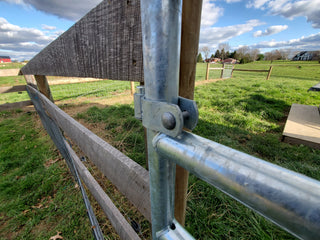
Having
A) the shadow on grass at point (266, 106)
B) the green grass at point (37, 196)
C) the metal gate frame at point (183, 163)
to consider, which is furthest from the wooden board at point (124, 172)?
the shadow on grass at point (266, 106)

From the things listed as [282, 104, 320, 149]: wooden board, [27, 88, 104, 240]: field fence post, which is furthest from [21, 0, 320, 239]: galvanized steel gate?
[282, 104, 320, 149]: wooden board

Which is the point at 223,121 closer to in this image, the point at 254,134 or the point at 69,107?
the point at 254,134

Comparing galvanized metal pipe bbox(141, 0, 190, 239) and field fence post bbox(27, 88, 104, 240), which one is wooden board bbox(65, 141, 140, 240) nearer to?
field fence post bbox(27, 88, 104, 240)

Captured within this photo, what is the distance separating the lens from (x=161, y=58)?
384mm

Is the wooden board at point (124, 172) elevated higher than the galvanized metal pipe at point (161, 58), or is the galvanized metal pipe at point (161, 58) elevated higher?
the galvanized metal pipe at point (161, 58)

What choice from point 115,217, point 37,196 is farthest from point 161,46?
point 37,196

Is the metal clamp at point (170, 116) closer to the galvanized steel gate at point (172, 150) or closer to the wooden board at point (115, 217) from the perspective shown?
the galvanized steel gate at point (172, 150)

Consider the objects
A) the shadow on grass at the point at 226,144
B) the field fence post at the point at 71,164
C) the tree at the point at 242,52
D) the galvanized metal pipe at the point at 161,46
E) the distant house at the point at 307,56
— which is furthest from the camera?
the tree at the point at 242,52

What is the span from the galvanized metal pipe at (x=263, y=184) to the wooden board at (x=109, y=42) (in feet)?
1.31

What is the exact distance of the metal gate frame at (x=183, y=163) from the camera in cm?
21

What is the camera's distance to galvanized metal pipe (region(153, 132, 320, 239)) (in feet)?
0.64

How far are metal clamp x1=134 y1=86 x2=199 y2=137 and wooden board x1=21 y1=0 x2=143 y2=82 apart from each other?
21 centimetres

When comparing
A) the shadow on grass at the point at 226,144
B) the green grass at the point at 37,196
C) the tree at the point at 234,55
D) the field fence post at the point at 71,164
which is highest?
the tree at the point at 234,55

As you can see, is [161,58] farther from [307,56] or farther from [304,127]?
[307,56]
